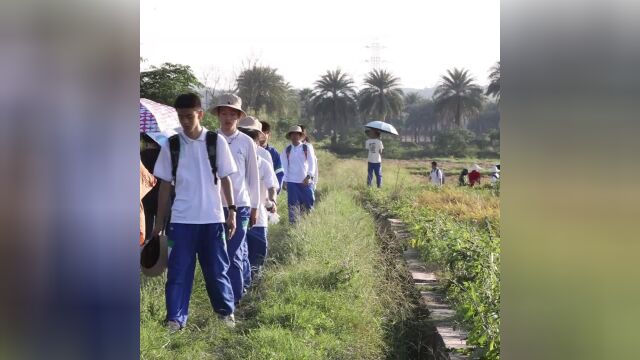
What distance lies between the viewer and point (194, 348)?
3.26 metres

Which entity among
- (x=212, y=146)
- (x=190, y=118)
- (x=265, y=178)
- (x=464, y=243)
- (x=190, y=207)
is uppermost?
(x=190, y=118)

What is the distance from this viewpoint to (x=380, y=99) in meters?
4.86

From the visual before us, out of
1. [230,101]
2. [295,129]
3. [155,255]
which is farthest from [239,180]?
[295,129]

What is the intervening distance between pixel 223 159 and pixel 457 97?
4.52ft

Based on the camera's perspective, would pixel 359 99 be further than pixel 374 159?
No

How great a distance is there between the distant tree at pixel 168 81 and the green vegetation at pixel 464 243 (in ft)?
5.77

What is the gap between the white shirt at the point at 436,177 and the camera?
6.18 meters

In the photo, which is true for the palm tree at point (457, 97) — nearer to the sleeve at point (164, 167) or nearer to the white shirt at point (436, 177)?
the sleeve at point (164, 167)

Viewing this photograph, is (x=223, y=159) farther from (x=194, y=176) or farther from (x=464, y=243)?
(x=464, y=243)

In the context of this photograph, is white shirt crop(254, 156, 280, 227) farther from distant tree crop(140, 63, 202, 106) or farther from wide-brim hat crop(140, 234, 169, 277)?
distant tree crop(140, 63, 202, 106)

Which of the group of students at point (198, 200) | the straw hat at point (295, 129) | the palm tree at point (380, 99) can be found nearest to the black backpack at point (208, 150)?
the group of students at point (198, 200)

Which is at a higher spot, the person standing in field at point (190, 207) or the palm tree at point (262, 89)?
the palm tree at point (262, 89)

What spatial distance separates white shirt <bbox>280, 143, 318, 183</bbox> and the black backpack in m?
3.68
